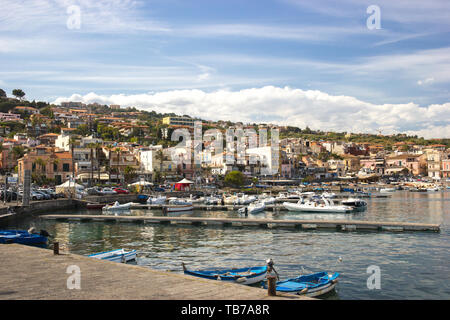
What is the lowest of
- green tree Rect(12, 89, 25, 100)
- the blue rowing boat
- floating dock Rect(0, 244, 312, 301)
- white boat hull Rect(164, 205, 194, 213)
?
white boat hull Rect(164, 205, 194, 213)

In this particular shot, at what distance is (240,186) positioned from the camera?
92000 mm

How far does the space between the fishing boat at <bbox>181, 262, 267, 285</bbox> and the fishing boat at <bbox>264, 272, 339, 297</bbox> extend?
1269mm

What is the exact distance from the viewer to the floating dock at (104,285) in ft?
30.0

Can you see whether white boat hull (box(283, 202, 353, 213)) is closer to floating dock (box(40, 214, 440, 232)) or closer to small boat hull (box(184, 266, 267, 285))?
floating dock (box(40, 214, 440, 232))

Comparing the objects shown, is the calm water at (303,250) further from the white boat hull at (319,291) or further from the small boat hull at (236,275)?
the small boat hull at (236,275)

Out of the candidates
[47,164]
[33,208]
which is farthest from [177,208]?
[47,164]

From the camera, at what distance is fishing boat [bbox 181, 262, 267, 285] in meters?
14.5

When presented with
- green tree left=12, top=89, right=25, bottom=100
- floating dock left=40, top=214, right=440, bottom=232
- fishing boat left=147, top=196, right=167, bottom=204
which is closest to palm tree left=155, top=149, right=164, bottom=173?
fishing boat left=147, top=196, right=167, bottom=204

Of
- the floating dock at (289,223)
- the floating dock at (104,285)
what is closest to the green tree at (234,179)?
the floating dock at (289,223)

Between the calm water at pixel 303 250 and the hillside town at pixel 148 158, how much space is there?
3653 centimetres

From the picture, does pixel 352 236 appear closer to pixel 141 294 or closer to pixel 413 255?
pixel 413 255
